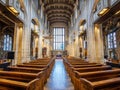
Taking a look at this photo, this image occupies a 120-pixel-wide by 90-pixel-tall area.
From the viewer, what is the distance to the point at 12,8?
5.71m

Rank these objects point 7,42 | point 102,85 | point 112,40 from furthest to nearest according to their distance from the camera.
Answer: point 112,40
point 7,42
point 102,85

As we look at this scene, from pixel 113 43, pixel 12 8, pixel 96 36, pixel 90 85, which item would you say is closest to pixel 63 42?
pixel 113 43

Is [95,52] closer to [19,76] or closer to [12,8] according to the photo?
[12,8]

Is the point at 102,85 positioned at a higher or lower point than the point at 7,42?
lower

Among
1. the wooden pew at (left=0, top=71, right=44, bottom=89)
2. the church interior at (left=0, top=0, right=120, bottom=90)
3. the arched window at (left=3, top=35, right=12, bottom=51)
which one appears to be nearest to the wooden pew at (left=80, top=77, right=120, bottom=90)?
the church interior at (left=0, top=0, right=120, bottom=90)

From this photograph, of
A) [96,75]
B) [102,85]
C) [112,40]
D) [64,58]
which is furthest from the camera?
[112,40]

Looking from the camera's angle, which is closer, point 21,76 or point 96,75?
point 21,76

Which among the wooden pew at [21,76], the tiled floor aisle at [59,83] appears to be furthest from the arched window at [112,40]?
the wooden pew at [21,76]

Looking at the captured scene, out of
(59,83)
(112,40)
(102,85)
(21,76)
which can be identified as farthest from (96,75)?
(112,40)

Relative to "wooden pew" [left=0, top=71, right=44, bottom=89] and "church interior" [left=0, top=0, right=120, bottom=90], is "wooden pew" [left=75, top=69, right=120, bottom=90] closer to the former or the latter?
"church interior" [left=0, top=0, right=120, bottom=90]

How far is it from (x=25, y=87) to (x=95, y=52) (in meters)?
6.84

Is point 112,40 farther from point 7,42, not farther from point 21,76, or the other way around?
point 21,76

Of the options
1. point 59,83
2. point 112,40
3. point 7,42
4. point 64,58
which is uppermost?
point 112,40

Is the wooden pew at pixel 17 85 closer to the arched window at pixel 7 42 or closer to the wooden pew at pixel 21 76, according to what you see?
the wooden pew at pixel 21 76
